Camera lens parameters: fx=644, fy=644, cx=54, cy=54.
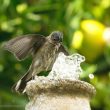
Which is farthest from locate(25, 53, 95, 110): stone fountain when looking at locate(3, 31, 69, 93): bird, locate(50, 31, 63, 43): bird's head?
locate(50, 31, 63, 43): bird's head

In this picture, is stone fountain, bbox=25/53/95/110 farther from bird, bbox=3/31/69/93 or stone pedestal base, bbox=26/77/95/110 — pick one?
bird, bbox=3/31/69/93

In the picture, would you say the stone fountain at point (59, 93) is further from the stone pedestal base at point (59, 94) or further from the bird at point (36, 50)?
the bird at point (36, 50)

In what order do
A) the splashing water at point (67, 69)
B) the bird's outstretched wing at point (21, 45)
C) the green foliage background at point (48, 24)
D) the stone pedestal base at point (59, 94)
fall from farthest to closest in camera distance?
1. the green foliage background at point (48, 24)
2. the bird's outstretched wing at point (21, 45)
3. the splashing water at point (67, 69)
4. the stone pedestal base at point (59, 94)

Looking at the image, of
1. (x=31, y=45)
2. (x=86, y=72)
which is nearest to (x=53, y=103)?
(x=31, y=45)

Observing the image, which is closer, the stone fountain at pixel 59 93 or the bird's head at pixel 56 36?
the stone fountain at pixel 59 93

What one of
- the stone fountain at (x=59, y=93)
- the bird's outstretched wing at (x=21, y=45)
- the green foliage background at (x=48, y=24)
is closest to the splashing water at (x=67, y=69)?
the stone fountain at (x=59, y=93)

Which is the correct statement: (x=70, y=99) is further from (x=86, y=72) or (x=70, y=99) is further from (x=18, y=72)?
(x=18, y=72)

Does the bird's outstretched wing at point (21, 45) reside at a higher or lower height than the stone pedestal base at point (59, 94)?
lower
